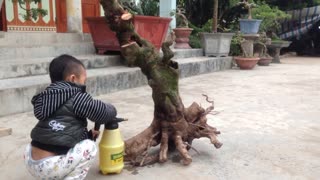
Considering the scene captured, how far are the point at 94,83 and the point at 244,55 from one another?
425 centimetres

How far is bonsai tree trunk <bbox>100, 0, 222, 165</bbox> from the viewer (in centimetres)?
213

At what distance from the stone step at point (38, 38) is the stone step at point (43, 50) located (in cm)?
29

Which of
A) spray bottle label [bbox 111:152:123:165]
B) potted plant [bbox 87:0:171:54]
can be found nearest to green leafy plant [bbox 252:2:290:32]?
potted plant [bbox 87:0:171:54]

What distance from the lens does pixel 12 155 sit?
235 centimetres

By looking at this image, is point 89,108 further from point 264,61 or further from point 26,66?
point 264,61

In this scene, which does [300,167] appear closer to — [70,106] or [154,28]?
[70,106]

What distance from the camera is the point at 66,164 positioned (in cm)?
168

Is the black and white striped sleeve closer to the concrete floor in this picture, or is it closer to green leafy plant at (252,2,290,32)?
the concrete floor

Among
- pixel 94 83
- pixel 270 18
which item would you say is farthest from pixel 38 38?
pixel 270 18

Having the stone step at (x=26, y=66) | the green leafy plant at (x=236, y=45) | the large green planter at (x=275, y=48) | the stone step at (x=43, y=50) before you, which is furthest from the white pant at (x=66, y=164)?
the large green planter at (x=275, y=48)

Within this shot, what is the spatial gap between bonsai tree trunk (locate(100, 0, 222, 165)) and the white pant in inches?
20.2

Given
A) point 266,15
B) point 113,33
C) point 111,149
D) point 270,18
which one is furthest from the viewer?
point 270,18

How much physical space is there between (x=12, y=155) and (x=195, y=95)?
2653 mm

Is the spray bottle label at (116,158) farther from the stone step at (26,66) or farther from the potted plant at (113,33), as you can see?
the potted plant at (113,33)
